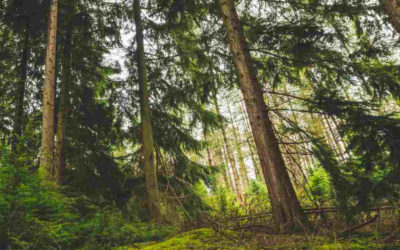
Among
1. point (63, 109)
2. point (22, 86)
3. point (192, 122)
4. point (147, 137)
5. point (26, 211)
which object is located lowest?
point (26, 211)

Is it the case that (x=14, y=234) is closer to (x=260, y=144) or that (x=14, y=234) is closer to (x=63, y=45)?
(x=260, y=144)

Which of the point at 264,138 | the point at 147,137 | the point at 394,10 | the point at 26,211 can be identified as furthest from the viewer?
the point at 147,137

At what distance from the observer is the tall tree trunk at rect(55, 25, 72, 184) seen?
6816 mm

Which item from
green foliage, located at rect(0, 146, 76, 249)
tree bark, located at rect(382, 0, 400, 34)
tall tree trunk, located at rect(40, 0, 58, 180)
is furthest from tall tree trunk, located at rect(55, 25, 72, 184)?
tree bark, located at rect(382, 0, 400, 34)

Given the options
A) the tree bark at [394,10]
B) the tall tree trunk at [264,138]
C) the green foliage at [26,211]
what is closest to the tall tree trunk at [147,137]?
the green foliage at [26,211]

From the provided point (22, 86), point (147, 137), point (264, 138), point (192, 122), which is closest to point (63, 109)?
point (22, 86)

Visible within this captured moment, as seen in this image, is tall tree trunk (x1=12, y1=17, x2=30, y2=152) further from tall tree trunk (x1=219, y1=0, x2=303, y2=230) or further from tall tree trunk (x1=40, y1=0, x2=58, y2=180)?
tall tree trunk (x1=219, y1=0, x2=303, y2=230)

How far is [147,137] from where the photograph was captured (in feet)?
22.3

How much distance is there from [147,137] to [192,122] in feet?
6.99

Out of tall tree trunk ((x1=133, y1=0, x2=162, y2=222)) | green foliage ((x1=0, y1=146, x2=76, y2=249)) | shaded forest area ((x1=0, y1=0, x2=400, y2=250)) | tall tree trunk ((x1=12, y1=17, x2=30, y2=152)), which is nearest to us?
green foliage ((x1=0, y1=146, x2=76, y2=249))

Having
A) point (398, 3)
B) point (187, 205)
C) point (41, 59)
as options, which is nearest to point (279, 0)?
point (398, 3)

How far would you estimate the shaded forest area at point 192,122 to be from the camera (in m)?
2.53

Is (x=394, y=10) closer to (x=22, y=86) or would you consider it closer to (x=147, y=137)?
(x=147, y=137)

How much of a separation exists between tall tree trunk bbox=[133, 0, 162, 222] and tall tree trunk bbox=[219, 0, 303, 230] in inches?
145
